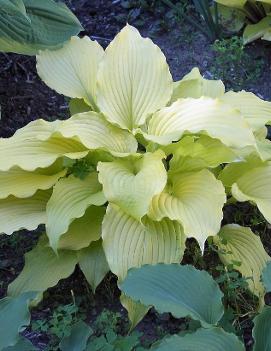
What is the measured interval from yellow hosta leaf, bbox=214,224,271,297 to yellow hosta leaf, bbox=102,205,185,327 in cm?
22

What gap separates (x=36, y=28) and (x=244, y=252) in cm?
137

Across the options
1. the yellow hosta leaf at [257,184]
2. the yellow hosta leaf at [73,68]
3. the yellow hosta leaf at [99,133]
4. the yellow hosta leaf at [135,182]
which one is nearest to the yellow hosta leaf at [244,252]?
the yellow hosta leaf at [257,184]

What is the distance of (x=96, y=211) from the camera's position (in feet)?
8.11

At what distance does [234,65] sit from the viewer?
3.46 metres

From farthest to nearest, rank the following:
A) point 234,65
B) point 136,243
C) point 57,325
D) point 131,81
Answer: point 234,65 → point 131,81 → point 136,243 → point 57,325

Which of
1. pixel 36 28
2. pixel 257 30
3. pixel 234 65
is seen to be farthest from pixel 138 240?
pixel 257 30

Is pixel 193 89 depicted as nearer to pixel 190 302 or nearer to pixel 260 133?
pixel 260 133

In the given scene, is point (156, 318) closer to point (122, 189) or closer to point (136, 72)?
point (122, 189)

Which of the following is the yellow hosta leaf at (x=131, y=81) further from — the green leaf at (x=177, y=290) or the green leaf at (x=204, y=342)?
the green leaf at (x=204, y=342)

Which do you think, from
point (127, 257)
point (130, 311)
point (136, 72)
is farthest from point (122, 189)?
point (136, 72)

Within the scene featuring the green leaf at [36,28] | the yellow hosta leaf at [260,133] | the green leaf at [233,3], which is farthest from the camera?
the green leaf at [233,3]

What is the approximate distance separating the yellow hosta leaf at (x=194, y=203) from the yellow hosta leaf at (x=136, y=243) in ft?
0.25

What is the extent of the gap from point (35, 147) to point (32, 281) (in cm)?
→ 49

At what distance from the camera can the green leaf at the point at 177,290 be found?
1856mm
